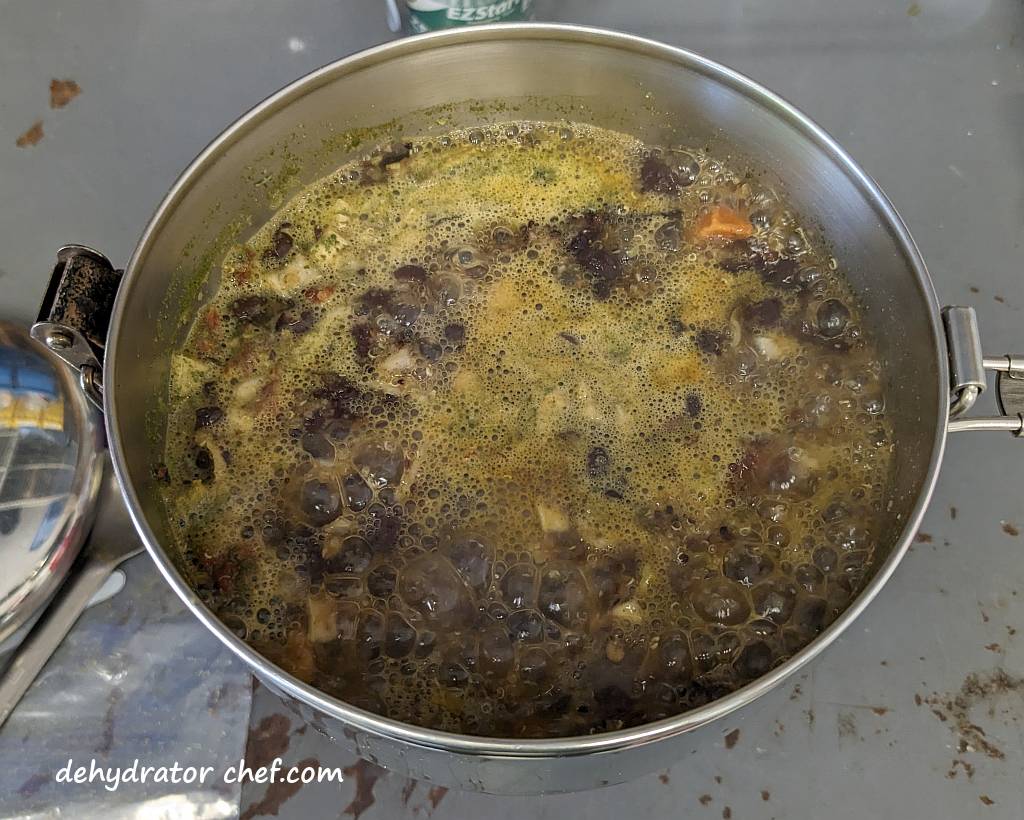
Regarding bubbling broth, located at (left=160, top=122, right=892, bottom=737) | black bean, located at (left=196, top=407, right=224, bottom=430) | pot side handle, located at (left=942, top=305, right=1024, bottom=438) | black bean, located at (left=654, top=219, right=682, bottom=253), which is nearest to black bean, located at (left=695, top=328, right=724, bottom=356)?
bubbling broth, located at (left=160, top=122, right=892, bottom=737)

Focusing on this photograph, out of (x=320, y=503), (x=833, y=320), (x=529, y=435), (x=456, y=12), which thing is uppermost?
(x=456, y=12)

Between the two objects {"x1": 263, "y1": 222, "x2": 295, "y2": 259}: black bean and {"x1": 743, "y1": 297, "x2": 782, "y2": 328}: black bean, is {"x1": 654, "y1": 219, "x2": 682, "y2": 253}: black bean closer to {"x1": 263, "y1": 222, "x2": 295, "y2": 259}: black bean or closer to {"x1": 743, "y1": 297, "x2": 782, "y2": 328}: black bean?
{"x1": 743, "y1": 297, "x2": 782, "y2": 328}: black bean

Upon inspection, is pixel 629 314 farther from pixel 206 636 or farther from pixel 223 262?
pixel 206 636

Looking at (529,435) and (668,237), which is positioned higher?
(668,237)

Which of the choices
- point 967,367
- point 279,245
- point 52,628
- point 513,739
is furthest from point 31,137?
Result: point 967,367

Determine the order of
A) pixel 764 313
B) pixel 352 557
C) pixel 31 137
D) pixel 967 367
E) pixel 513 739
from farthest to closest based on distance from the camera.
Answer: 1. pixel 31 137
2. pixel 764 313
3. pixel 352 557
4. pixel 967 367
5. pixel 513 739

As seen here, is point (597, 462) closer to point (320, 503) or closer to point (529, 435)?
point (529, 435)

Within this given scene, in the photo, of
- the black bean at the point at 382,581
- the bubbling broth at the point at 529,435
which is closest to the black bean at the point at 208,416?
the bubbling broth at the point at 529,435
